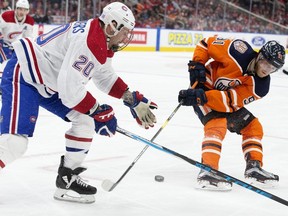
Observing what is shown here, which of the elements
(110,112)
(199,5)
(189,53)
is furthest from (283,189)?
(199,5)

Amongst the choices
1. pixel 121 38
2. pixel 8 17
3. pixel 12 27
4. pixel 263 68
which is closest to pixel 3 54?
pixel 12 27

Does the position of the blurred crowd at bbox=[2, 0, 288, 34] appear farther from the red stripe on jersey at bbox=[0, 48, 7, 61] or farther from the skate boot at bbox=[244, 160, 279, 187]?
the skate boot at bbox=[244, 160, 279, 187]

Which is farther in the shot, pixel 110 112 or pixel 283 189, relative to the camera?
pixel 283 189

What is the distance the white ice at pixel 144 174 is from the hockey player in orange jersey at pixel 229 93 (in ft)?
0.43

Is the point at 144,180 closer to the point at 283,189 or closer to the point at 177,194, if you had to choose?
the point at 177,194

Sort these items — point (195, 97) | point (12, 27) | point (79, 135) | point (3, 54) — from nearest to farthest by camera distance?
1. point (79, 135)
2. point (195, 97)
3. point (3, 54)
4. point (12, 27)

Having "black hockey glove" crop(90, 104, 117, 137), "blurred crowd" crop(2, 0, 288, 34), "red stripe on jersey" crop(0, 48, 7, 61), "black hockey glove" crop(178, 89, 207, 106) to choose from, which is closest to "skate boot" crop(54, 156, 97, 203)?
"black hockey glove" crop(90, 104, 117, 137)

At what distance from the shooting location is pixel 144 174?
357 centimetres

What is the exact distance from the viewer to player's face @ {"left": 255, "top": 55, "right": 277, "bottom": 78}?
3385 mm

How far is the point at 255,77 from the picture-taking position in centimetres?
348

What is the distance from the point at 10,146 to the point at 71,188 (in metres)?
0.46

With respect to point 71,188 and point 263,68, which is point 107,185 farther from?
point 263,68

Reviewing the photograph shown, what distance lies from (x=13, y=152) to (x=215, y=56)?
1474 mm

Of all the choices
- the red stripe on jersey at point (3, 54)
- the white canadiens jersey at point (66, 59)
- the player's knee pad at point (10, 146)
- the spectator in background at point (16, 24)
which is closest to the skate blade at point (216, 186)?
the white canadiens jersey at point (66, 59)
